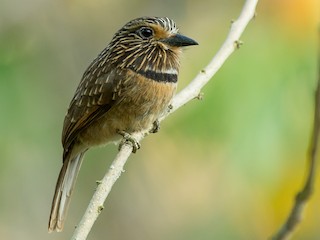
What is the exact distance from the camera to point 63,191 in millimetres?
Result: 4613

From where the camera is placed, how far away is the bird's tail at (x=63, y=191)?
452 centimetres

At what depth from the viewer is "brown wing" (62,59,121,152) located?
4332 millimetres

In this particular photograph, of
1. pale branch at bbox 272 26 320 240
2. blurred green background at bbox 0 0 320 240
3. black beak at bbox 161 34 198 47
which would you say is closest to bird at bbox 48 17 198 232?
black beak at bbox 161 34 198 47

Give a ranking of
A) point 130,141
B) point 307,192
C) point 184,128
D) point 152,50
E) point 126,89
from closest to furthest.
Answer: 1. point 307,192
2. point 130,141
3. point 126,89
4. point 152,50
5. point 184,128

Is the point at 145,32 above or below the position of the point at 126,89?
above

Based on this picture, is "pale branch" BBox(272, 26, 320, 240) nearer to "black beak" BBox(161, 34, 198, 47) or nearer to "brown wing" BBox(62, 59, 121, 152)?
"black beak" BBox(161, 34, 198, 47)

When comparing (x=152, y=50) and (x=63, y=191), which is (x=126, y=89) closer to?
(x=152, y=50)

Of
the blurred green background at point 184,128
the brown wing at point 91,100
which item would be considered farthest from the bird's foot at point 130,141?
the blurred green background at point 184,128

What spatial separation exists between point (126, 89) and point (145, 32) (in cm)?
34

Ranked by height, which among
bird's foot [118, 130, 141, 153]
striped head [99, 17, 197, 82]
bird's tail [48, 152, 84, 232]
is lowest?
bird's tail [48, 152, 84, 232]

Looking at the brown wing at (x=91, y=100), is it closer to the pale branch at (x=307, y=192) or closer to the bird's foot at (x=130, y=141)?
the bird's foot at (x=130, y=141)

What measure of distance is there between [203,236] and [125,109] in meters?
1.20

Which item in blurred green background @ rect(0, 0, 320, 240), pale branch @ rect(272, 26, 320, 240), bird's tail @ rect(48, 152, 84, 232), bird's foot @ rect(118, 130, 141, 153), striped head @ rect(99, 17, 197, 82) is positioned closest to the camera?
pale branch @ rect(272, 26, 320, 240)

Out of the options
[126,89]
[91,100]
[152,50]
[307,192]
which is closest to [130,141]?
[126,89]
